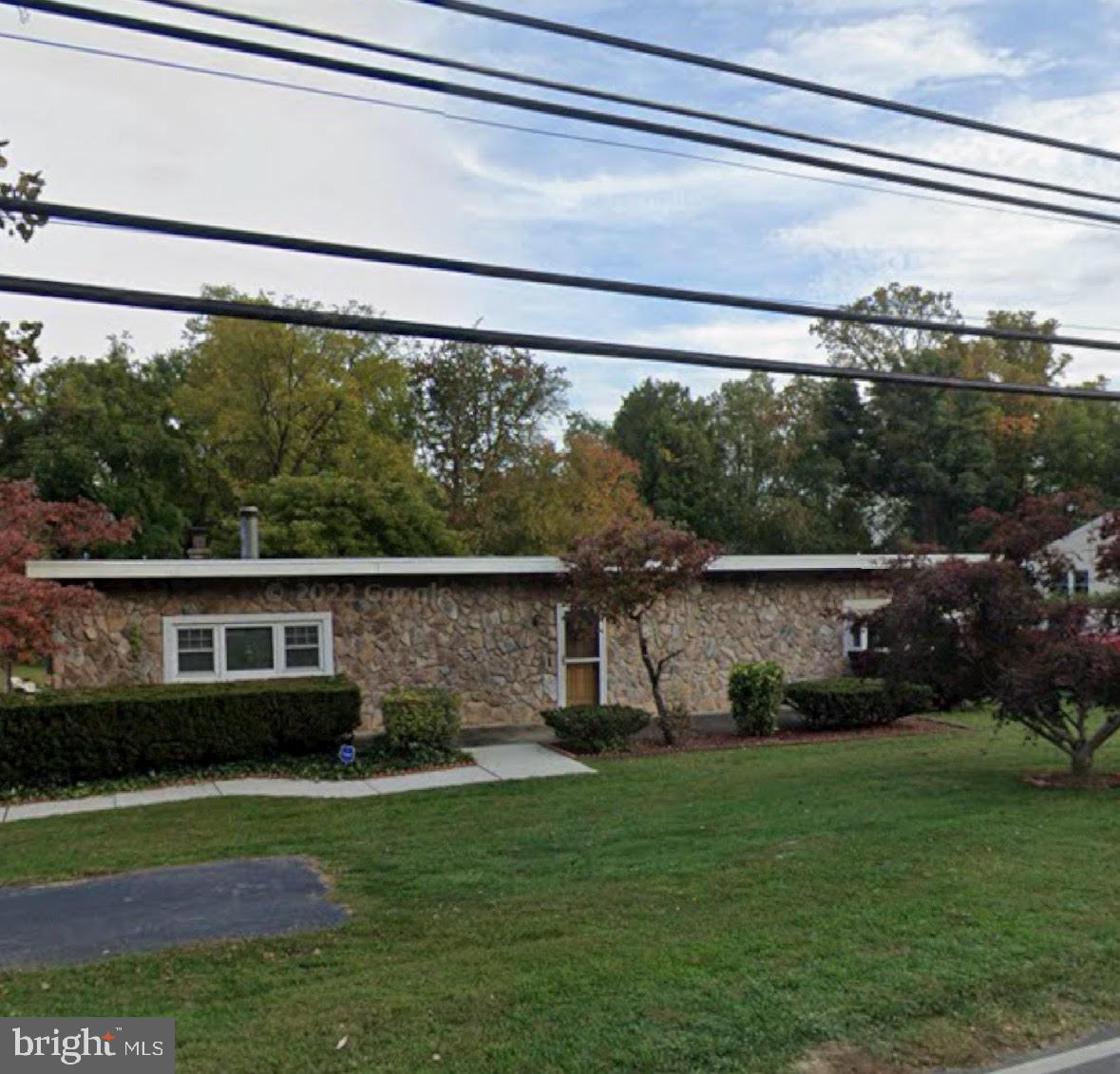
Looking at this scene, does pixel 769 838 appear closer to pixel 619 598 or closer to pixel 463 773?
pixel 463 773

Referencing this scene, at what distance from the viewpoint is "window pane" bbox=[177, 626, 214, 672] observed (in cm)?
1515

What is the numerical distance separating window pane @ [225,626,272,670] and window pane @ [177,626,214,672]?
241 mm

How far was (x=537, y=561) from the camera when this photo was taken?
16406 mm

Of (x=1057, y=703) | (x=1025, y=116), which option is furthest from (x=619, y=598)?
(x=1025, y=116)

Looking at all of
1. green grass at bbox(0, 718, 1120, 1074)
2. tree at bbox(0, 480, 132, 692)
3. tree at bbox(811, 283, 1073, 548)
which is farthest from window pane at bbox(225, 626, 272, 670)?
tree at bbox(811, 283, 1073, 548)

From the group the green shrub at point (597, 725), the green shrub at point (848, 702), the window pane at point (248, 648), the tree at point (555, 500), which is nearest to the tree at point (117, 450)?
the tree at point (555, 500)

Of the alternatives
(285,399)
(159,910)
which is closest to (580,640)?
(159,910)

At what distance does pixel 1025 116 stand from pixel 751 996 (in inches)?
279

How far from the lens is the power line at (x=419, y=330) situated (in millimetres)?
5375

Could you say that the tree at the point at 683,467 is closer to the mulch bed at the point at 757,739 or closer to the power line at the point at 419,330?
the mulch bed at the point at 757,739

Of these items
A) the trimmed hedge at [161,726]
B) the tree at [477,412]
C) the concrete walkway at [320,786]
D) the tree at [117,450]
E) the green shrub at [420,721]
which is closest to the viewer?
the concrete walkway at [320,786]

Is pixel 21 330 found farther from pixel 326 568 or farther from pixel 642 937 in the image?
pixel 326 568

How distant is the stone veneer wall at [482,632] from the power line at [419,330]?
585 cm

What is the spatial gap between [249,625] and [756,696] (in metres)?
7.47
